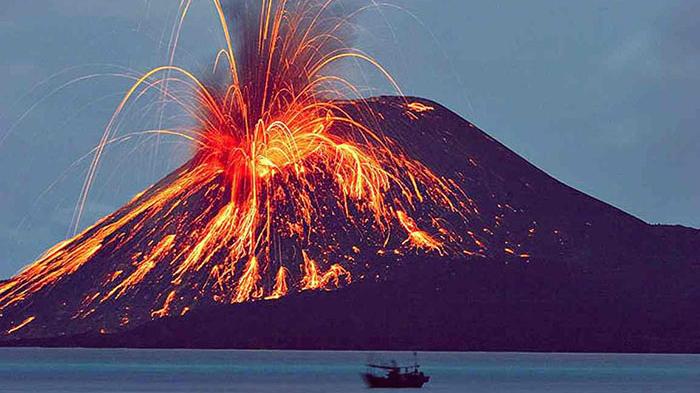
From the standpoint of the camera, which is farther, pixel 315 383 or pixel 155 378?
pixel 155 378

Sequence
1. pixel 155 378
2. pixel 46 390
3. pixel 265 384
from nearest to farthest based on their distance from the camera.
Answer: pixel 46 390 → pixel 265 384 → pixel 155 378

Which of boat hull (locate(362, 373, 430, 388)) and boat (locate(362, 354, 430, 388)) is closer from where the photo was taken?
boat (locate(362, 354, 430, 388))

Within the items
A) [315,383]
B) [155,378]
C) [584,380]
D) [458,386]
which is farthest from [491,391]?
[155,378]

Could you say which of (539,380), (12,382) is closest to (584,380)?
(539,380)

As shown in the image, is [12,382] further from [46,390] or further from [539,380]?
[539,380]

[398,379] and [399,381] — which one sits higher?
[398,379]

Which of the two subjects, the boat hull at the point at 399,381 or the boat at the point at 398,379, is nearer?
the boat at the point at 398,379

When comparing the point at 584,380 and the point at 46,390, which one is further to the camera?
the point at 584,380

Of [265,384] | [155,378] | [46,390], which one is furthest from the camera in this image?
[155,378]

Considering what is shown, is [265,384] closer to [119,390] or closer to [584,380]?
[119,390]
